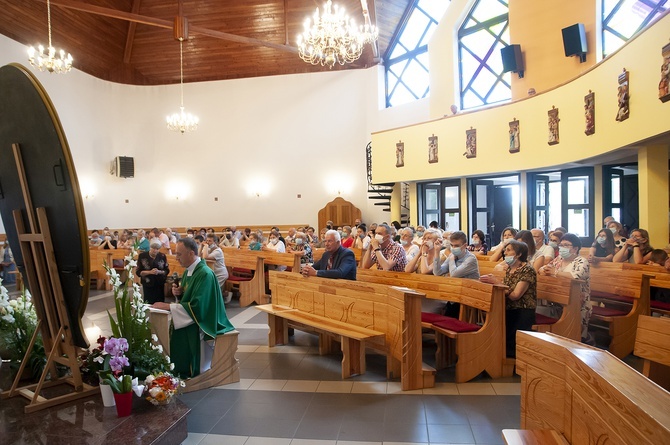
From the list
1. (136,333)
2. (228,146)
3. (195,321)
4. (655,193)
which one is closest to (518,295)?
(195,321)

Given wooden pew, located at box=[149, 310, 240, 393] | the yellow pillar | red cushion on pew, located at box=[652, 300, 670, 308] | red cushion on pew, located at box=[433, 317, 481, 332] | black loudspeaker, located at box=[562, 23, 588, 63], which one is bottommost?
wooden pew, located at box=[149, 310, 240, 393]

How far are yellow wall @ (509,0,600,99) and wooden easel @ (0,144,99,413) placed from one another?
35.8ft

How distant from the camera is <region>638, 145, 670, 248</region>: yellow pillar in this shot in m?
7.71

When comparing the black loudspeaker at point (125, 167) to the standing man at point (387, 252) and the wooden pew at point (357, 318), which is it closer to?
the wooden pew at point (357, 318)

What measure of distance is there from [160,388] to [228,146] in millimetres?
17390

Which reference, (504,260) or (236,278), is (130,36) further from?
(504,260)

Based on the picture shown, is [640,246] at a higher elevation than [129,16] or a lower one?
lower

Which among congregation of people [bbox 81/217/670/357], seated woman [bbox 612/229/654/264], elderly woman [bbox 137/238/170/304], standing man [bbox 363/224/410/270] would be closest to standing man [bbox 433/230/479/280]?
congregation of people [bbox 81/217/670/357]

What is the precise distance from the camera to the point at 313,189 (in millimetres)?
18719

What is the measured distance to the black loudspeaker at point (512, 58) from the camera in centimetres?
1209

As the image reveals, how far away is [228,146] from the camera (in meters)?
19.7

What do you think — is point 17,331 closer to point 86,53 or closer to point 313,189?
point 313,189

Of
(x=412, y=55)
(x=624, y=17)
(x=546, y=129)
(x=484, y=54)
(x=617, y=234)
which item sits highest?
(x=412, y=55)

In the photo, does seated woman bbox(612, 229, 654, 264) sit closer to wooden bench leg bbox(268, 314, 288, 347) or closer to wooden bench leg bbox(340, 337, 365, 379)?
wooden bench leg bbox(340, 337, 365, 379)
